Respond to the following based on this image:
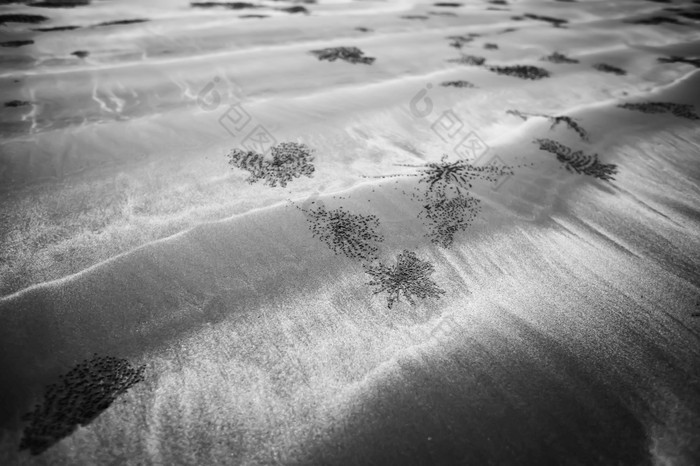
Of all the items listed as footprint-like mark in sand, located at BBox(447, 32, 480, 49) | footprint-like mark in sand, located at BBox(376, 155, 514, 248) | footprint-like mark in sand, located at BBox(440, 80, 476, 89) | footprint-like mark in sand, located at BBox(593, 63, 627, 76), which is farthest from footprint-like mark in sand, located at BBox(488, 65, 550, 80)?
footprint-like mark in sand, located at BBox(376, 155, 514, 248)

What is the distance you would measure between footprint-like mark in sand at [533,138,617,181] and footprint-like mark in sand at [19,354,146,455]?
15.2ft

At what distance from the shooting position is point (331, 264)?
2855mm

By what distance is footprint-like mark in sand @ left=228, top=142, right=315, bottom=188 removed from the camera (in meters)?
3.57

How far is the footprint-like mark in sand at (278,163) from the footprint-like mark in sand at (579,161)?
9.60ft

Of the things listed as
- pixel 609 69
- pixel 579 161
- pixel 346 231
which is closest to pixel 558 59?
pixel 609 69

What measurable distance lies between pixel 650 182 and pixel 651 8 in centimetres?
1167

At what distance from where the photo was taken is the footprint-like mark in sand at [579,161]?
409cm

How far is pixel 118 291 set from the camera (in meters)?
2.49

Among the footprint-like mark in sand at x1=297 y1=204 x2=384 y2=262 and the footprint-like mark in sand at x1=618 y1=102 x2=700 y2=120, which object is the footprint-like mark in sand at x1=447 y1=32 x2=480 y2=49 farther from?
the footprint-like mark in sand at x1=297 y1=204 x2=384 y2=262

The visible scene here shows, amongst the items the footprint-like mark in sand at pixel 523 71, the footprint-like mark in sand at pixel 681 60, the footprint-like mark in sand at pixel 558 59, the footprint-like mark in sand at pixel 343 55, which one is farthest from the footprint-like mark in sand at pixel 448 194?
the footprint-like mark in sand at pixel 681 60

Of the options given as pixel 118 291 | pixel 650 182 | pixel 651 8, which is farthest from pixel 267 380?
pixel 651 8

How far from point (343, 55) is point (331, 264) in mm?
4633

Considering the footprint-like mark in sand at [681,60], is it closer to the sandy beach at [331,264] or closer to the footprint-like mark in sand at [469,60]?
the sandy beach at [331,264]

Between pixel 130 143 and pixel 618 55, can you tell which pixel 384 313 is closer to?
pixel 130 143
